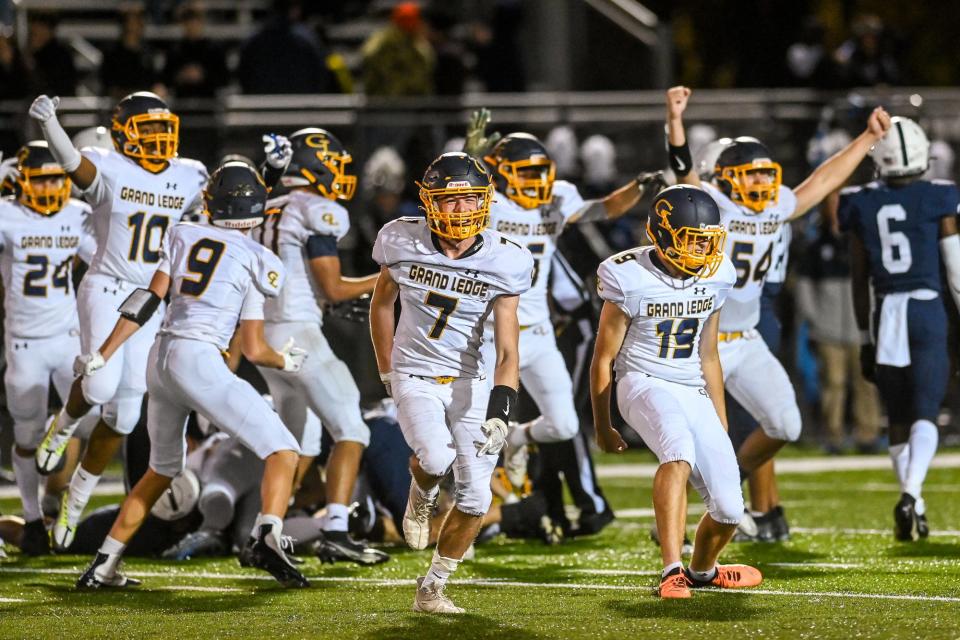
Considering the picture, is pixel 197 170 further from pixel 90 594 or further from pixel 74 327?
pixel 90 594

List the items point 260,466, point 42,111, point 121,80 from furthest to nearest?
point 121,80, point 260,466, point 42,111

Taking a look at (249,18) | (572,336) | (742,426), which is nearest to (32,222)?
(572,336)

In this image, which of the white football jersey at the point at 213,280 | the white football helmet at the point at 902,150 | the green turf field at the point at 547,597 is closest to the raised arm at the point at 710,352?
the green turf field at the point at 547,597

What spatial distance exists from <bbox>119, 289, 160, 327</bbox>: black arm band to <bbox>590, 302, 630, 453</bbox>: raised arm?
1.77 m

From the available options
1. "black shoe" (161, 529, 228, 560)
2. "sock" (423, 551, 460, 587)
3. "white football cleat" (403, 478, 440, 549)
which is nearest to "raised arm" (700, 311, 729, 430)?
"white football cleat" (403, 478, 440, 549)

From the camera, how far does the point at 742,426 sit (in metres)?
8.38

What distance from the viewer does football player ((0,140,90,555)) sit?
8.33 metres

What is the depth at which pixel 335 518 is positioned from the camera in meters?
7.47

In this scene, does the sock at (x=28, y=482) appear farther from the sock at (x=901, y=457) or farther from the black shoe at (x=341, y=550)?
the sock at (x=901, y=457)

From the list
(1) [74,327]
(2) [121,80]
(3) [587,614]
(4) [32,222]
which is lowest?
(3) [587,614]

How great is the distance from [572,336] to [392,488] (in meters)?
1.71

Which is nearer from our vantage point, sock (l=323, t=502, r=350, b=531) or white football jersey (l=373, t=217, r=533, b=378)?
A: white football jersey (l=373, t=217, r=533, b=378)

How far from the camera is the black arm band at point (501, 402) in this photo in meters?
5.87

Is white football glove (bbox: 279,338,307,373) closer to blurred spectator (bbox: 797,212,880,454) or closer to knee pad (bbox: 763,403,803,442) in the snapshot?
knee pad (bbox: 763,403,803,442)
